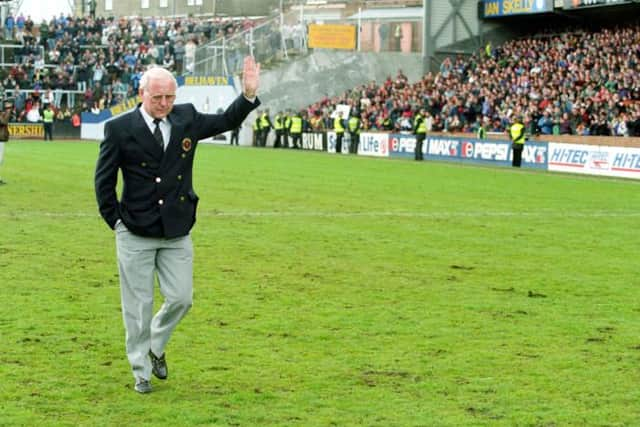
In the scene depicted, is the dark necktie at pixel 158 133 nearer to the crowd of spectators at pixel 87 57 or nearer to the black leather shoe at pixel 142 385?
the black leather shoe at pixel 142 385

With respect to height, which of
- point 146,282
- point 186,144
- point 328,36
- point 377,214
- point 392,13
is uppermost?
point 392,13

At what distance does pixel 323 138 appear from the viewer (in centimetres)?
5366

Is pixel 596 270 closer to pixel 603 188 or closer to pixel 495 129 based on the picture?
pixel 603 188

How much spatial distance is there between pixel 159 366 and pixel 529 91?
129 ft

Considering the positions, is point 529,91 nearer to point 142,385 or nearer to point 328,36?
point 328,36

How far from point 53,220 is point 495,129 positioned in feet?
91.5

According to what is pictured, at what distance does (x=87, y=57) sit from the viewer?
6775 centimetres

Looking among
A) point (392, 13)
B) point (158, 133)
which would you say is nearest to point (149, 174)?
→ point (158, 133)

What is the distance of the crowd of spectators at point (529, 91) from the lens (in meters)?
41.1

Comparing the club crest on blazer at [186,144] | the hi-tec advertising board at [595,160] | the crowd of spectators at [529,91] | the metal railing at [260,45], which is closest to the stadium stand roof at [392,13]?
the metal railing at [260,45]

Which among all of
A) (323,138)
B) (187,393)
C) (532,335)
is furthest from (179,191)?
(323,138)

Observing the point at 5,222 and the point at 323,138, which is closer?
the point at 5,222

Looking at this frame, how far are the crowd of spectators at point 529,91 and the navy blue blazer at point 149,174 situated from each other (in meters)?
31.5

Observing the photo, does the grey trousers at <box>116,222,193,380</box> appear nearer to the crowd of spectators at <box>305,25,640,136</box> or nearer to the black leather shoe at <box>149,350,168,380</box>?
the black leather shoe at <box>149,350,168,380</box>
